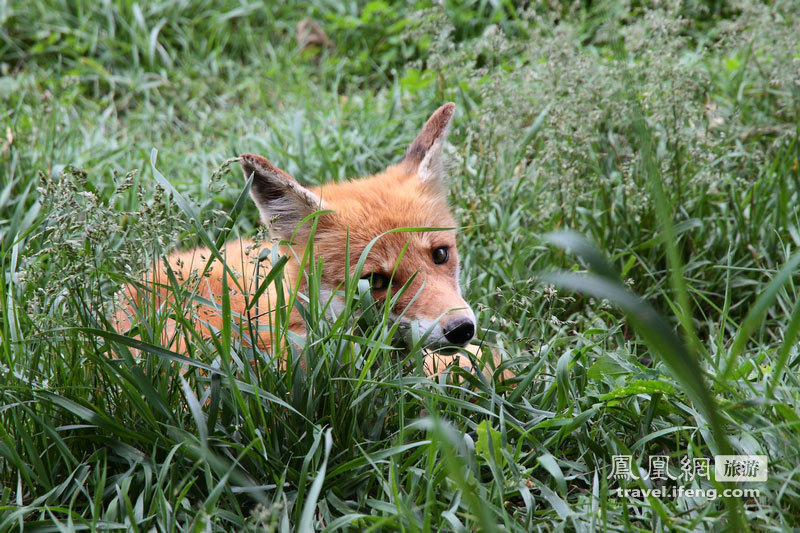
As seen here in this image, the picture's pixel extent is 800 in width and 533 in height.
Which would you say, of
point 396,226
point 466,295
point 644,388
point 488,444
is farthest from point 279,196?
point 644,388

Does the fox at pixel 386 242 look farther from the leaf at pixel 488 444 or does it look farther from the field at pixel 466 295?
the leaf at pixel 488 444

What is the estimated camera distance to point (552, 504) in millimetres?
2025

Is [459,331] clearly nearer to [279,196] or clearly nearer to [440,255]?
[440,255]

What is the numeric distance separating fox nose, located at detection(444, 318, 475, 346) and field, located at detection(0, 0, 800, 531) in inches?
3.5

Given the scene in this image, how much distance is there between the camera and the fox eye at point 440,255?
10.4 ft

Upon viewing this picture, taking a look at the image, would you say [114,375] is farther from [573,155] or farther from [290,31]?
[290,31]

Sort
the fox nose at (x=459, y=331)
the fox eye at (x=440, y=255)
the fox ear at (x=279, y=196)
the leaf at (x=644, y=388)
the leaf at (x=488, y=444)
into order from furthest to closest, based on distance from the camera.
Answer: the fox eye at (x=440, y=255), the fox ear at (x=279, y=196), the fox nose at (x=459, y=331), the leaf at (x=644, y=388), the leaf at (x=488, y=444)

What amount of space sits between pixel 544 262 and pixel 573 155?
638mm

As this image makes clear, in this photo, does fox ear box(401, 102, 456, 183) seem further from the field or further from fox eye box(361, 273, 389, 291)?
fox eye box(361, 273, 389, 291)

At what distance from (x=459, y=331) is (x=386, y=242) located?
599mm

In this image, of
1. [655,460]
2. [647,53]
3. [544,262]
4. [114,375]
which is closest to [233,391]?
[114,375]

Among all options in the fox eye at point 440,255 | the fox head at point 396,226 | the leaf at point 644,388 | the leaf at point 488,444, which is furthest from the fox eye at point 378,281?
the leaf at point 644,388

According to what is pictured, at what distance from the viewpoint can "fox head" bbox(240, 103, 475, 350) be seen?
9.23ft

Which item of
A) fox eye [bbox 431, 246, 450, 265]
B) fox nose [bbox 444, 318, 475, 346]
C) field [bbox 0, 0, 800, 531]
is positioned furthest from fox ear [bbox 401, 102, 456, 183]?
fox nose [bbox 444, 318, 475, 346]
